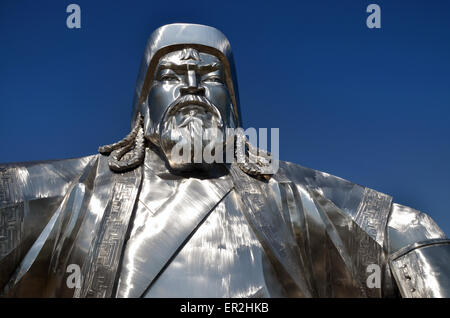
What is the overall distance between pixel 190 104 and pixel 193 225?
3.42 feet

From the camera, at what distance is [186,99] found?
4141 mm

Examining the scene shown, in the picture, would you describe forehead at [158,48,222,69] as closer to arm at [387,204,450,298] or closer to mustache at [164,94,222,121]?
mustache at [164,94,222,121]

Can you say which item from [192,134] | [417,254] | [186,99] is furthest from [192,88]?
[417,254]

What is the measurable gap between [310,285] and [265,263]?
45cm

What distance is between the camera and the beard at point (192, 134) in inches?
156

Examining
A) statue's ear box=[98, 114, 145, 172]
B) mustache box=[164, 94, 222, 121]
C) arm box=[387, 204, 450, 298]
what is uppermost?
mustache box=[164, 94, 222, 121]

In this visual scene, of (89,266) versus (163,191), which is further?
(163,191)

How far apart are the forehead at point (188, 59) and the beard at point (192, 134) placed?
0.43 metres

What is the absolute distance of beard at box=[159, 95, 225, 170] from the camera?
3.96 m

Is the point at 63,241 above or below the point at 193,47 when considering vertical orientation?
below

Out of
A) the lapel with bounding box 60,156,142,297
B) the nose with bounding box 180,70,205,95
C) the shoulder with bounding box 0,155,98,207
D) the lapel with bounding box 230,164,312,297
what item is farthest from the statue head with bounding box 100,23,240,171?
the lapel with bounding box 230,164,312,297

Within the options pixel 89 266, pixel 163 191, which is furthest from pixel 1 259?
pixel 163 191

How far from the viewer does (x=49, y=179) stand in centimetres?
395
